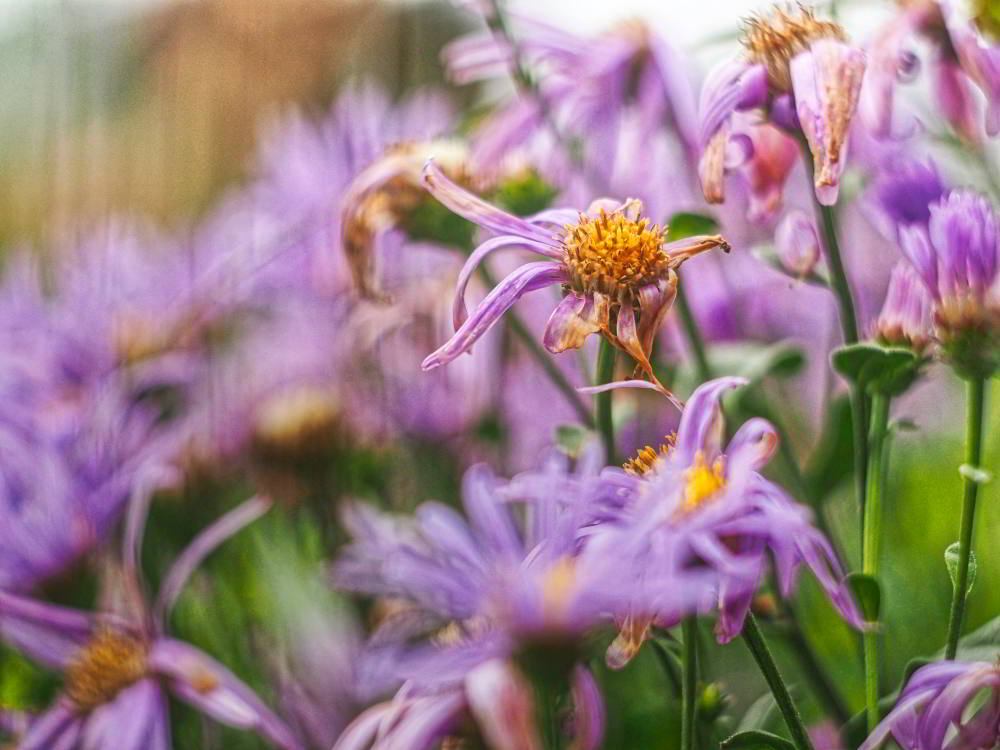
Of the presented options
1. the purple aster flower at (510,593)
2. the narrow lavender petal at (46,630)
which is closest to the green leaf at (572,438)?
the purple aster flower at (510,593)

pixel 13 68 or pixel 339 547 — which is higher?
pixel 13 68

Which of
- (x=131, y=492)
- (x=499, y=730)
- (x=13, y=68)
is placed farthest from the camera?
(x=13, y=68)

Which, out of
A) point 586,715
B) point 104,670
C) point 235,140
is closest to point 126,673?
point 104,670

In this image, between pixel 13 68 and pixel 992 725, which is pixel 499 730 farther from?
pixel 13 68

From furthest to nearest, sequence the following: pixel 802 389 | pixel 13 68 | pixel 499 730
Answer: pixel 13 68
pixel 802 389
pixel 499 730

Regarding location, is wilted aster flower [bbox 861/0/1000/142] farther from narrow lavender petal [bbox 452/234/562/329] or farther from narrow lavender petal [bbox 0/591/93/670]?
narrow lavender petal [bbox 0/591/93/670]

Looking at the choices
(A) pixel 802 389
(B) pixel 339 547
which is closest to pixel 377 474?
(B) pixel 339 547
